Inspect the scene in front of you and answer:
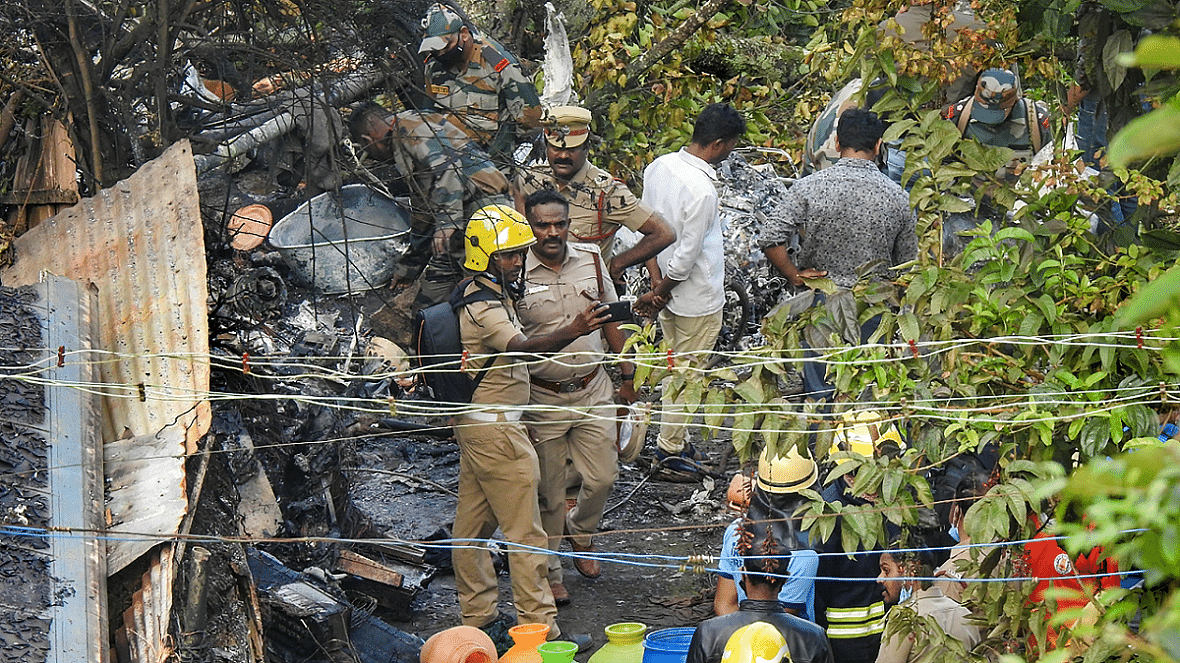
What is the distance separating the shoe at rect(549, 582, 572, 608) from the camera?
20.2 feet

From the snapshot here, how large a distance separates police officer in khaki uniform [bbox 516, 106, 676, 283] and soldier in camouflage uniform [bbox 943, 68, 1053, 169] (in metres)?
2.04

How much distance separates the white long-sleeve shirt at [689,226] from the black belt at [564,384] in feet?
3.73

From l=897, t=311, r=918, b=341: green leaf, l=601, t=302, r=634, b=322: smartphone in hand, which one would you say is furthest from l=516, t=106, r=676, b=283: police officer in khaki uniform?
l=897, t=311, r=918, b=341: green leaf

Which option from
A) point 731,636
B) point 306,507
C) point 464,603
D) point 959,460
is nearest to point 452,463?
point 306,507

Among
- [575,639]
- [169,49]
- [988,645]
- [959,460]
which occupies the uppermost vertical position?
[169,49]

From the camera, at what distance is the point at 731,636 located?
11.5 ft

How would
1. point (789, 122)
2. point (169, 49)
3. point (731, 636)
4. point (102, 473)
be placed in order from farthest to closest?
point (789, 122) → point (169, 49) → point (102, 473) → point (731, 636)

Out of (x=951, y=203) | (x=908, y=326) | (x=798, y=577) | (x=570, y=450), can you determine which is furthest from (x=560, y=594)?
(x=951, y=203)

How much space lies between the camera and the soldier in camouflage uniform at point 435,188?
5.77 m

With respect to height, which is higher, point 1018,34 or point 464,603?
point 1018,34

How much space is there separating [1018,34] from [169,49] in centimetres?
322

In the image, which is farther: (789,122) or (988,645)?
(789,122)

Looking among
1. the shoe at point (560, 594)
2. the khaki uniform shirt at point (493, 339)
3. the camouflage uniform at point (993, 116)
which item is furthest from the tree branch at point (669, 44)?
the shoe at point (560, 594)

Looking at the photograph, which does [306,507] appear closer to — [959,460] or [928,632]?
[959,460]
